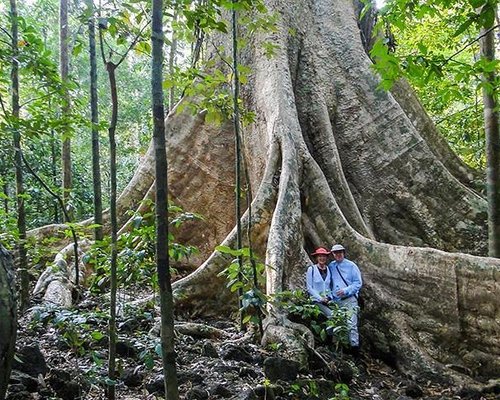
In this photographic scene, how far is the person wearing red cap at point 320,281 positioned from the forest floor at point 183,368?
0.44m

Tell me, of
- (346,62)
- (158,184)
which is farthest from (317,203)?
(158,184)

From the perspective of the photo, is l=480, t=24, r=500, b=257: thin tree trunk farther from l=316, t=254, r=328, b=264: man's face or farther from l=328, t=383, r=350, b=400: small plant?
l=328, t=383, r=350, b=400: small plant

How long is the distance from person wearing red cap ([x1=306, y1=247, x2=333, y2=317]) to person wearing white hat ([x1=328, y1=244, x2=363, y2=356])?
0.06 metres

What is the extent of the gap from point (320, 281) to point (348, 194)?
158cm

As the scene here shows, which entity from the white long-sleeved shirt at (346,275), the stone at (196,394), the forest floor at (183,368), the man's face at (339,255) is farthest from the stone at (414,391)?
the stone at (196,394)

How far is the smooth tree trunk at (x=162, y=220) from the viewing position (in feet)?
7.43

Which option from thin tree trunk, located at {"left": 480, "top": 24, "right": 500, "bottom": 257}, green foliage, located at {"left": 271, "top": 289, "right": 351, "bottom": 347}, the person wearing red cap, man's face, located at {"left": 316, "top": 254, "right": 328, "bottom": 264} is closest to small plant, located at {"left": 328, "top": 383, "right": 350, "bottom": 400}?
green foliage, located at {"left": 271, "top": 289, "right": 351, "bottom": 347}

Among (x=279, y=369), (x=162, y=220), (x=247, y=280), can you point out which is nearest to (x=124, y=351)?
(x=247, y=280)

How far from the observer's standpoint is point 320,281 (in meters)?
4.91

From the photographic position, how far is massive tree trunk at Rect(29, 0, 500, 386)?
468cm

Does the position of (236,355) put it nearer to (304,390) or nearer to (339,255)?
(304,390)

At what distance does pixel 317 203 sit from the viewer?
554cm

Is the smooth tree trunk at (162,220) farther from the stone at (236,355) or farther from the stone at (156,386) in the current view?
the stone at (236,355)

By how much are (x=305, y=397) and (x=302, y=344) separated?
0.67m
